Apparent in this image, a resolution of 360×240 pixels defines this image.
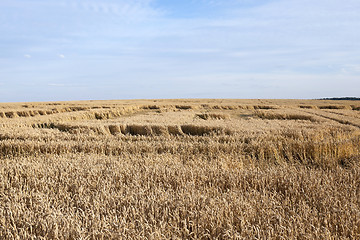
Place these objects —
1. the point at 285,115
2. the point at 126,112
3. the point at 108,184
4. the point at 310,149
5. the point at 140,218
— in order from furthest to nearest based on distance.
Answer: the point at 126,112, the point at 285,115, the point at 310,149, the point at 108,184, the point at 140,218

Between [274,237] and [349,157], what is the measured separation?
5.88 meters

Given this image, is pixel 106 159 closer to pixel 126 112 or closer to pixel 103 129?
pixel 103 129

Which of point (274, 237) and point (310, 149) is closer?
point (274, 237)

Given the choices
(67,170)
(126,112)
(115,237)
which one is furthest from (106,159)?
(126,112)

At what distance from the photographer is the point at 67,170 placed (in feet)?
18.3

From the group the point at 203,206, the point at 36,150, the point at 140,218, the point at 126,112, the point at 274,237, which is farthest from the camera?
the point at 126,112

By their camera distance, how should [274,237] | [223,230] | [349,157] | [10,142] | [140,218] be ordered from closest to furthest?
[274,237]
[223,230]
[140,218]
[349,157]
[10,142]

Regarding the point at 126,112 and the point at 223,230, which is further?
the point at 126,112

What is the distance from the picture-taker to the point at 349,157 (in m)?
7.48

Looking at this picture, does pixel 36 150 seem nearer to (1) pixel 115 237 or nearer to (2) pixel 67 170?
(2) pixel 67 170

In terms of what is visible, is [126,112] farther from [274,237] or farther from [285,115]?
[274,237]

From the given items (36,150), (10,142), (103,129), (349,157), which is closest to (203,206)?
(349,157)

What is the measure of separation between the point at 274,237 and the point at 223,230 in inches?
22.2

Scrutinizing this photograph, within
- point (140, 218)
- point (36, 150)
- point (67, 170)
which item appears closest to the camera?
point (140, 218)
